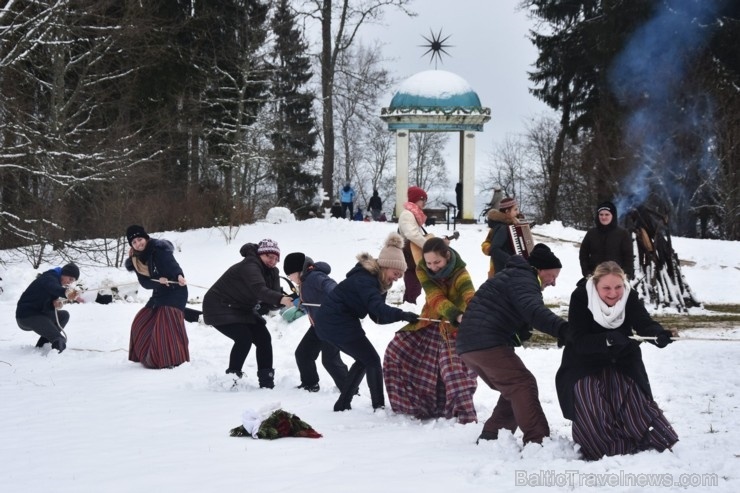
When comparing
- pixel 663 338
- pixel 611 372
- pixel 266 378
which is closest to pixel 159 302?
pixel 266 378

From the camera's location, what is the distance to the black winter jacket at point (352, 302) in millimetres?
7727

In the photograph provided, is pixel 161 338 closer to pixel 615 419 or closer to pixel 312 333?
pixel 312 333

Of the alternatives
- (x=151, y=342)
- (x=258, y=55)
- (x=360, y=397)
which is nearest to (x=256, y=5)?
(x=258, y=55)

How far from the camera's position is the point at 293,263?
9133 mm

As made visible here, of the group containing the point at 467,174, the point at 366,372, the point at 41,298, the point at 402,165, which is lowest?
the point at 366,372

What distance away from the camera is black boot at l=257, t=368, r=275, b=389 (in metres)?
9.27

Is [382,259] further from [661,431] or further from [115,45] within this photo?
[115,45]

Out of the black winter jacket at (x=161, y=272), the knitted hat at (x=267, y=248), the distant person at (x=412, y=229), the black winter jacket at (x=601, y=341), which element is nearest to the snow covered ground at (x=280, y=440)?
the black winter jacket at (x=601, y=341)

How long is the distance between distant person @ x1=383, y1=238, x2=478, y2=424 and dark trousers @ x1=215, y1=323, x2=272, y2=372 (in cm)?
194

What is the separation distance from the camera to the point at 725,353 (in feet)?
34.6

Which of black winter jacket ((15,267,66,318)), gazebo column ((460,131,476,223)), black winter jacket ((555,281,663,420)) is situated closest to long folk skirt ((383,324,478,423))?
black winter jacket ((555,281,663,420))

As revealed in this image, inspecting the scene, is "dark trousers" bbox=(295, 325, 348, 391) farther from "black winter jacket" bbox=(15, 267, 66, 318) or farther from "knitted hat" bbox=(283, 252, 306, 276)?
"black winter jacket" bbox=(15, 267, 66, 318)

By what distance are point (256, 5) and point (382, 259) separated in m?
26.2

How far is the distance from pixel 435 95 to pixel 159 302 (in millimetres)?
20355
